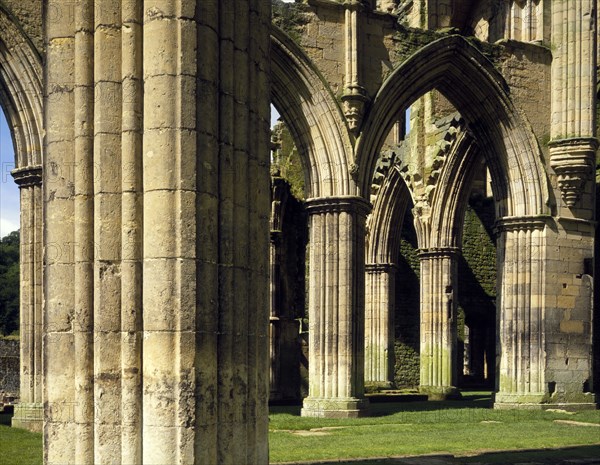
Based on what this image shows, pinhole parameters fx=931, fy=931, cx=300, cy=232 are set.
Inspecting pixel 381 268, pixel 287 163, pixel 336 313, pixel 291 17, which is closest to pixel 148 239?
pixel 336 313

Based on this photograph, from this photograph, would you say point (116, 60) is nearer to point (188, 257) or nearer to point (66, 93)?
point (66, 93)

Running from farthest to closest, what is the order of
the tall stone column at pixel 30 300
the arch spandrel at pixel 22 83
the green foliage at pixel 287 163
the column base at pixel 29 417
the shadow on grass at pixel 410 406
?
the green foliage at pixel 287 163
the shadow on grass at pixel 410 406
the tall stone column at pixel 30 300
the arch spandrel at pixel 22 83
the column base at pixel 29 417

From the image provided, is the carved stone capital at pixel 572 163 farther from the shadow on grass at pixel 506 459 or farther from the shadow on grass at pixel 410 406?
the shadow on grass at pixel 506 459

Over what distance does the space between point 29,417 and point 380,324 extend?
10.7 metres

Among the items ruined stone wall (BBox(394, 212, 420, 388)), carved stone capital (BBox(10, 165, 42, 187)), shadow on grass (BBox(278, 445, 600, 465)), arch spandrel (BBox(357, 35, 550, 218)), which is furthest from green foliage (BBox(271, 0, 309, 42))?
ruined stone wall (BBox(394, 212, 420, 388))

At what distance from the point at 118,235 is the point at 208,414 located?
39.6 inches

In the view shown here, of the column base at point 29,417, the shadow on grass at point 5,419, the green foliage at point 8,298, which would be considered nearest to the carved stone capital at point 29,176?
the column base at point 29,417

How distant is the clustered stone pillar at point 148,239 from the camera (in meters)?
4.58

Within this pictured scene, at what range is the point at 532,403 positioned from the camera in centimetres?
1620

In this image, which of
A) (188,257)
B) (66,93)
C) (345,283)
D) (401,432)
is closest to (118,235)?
(188,257)

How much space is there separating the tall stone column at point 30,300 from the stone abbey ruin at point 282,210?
0.12 feet

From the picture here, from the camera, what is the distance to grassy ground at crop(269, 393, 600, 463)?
10.0 metres

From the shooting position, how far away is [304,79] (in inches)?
585

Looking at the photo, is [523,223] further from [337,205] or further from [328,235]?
[328,235]
